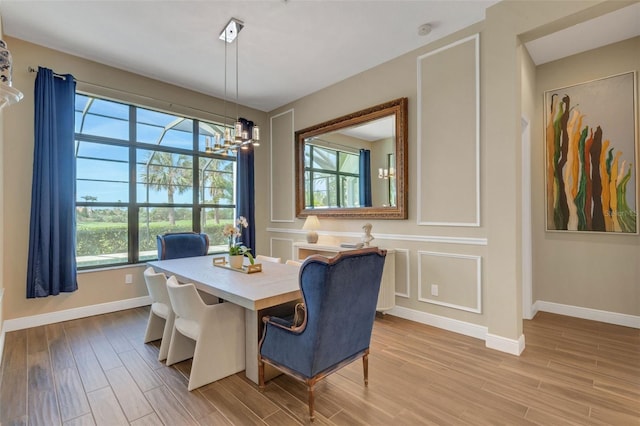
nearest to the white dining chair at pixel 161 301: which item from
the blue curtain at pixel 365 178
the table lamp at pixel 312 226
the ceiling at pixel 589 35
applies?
the table lamp at pixel 312 226

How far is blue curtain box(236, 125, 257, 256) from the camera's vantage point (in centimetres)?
500

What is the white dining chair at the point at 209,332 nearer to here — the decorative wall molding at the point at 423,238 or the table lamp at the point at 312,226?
the decorative wall molding at the point at 423,238

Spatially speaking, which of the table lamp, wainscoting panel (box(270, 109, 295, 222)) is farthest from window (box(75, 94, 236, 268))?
the table lamp

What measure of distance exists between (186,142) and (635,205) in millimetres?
5574

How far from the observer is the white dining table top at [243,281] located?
76.4 inches

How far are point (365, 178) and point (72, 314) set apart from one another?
152 inches

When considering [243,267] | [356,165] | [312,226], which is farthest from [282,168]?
[243,267]

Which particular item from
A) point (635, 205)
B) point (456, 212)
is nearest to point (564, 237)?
point (635, 205)

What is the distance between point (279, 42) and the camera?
3328 mm

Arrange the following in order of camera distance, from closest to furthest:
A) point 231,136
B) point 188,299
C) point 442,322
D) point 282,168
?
point 188,299 → point 231,136 → point 442,322 → point 282,168

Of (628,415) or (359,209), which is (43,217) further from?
(628,415)

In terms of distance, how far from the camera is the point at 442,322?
10.6ft

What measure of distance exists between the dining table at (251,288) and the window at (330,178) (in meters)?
1.67

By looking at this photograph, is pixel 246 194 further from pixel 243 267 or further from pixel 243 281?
pixel 243 281
